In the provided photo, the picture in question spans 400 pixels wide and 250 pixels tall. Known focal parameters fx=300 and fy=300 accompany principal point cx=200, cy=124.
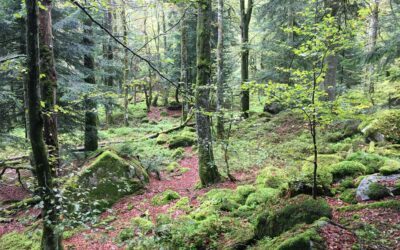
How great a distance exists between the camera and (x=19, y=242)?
22.5ft

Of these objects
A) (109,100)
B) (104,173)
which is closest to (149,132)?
(109,100)

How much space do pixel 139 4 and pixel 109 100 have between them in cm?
720

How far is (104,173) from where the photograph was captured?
29.5 feet

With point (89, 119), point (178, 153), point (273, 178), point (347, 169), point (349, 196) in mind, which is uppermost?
point (89, 119)

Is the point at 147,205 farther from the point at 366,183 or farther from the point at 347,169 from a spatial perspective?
the point at 366,183

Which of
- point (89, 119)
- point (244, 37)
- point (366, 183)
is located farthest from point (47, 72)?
point (244, 37)

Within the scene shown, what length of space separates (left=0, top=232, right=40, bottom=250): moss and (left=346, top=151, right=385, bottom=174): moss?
24.1 feet

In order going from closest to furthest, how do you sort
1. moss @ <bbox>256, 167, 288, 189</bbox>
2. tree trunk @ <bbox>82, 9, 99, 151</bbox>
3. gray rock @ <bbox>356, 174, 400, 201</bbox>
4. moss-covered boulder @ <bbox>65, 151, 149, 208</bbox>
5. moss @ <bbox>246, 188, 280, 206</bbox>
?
gray rock @ <bbox>356, 174, 400, 201</bbox> < moss @ <bbox>246, 188, 280, 206</bbox> < moss @ <bbox>256, 167, 288, 189</bbox> < moss-covered boulder @ <bbox>65, 151, 149, 208</bbox> < tree trunk @ <bbox>82, 9, 99, 151</bbox>

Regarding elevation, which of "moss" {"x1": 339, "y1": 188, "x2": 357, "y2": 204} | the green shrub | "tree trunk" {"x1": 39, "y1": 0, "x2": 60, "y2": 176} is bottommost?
"moss" {"x1": 339, "y1": 188, "x2": 357, "y2": 204}

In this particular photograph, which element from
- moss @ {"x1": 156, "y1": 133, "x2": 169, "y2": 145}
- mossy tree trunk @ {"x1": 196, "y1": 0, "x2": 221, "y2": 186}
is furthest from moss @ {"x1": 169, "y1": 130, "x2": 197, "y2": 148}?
mossy tree trunk @ {"x1": 196, "y1": 0, "x2": 221, "y2": 186}

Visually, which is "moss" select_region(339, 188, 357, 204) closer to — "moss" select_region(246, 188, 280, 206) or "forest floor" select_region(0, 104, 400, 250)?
"forest floor" select_region(0, 104, 400, 250)

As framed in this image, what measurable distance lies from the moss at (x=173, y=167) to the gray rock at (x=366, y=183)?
23.3 feet

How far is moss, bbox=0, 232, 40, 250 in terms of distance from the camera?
6.57 m

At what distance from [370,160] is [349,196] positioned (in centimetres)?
176
